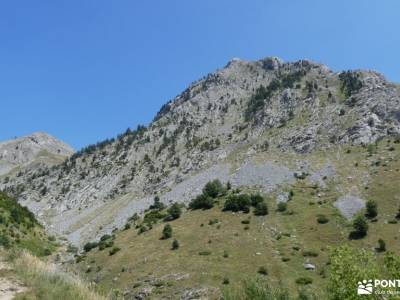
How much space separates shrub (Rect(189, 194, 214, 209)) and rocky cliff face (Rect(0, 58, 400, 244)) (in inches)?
428

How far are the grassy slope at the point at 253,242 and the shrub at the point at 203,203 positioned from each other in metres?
2.32

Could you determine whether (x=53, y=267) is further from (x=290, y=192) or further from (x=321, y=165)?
(x=321, y=165)

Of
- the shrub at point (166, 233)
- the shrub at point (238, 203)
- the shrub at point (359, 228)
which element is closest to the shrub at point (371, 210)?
the shrub at point (359, 228)

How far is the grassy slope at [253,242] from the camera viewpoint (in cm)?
5781

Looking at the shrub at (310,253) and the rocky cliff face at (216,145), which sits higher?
the rocky cliff face at (216,145)

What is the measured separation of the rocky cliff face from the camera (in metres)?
112

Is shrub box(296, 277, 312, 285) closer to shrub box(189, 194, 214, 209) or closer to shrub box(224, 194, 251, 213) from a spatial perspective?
shrub box(224, 194, 251, 213)

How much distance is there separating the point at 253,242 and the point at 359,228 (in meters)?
16.1

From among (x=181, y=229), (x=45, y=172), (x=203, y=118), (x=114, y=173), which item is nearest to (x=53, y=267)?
(x=181, y=229)

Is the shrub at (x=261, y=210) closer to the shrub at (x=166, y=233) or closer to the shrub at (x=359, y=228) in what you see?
the shrub at (x=166, y=233)

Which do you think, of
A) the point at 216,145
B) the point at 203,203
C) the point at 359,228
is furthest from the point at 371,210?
the point at 216,145

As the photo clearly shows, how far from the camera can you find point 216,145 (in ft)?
458

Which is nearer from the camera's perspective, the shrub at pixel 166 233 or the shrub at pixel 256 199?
the shrub at pixel 166 233

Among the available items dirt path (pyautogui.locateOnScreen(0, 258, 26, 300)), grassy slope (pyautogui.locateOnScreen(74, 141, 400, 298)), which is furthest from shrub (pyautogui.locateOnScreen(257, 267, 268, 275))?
dirt path (pyautogui.locateOnScreen(0, 258, 26, 300))
